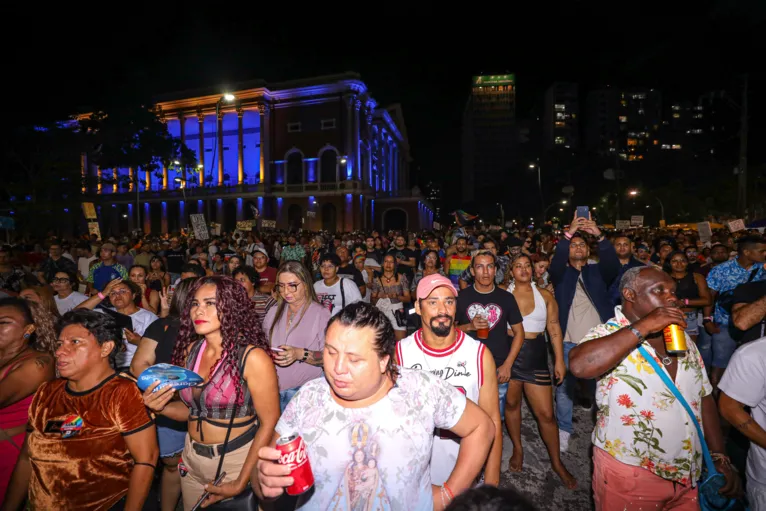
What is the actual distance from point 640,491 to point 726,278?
4643mm

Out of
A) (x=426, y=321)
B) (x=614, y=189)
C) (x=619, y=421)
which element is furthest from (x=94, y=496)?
(x=614, y=189)

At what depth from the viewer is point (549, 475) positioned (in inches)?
155

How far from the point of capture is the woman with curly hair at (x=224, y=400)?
7.99 ft

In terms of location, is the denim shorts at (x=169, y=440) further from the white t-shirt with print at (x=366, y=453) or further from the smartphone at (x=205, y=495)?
the white t-shirt with print at (x=366, y=453)

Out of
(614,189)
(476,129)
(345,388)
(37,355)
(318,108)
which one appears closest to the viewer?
(345,388)

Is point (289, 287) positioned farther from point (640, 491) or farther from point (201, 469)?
point (640, 491)

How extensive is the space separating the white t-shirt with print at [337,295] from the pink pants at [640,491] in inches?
139

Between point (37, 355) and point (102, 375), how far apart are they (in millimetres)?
681

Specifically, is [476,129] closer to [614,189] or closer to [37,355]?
[614,189]

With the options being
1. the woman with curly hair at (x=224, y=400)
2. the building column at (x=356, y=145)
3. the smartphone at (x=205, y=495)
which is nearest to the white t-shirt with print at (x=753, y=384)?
the woman with curly hair at (x=224, y=400)

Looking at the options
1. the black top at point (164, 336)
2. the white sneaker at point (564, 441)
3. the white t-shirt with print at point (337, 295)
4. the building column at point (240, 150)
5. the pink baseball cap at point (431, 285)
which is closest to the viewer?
the pink baseball cap at point (431, 285)

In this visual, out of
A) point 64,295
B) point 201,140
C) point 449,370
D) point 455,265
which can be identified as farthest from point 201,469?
point 201,140

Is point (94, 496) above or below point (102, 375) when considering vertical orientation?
below

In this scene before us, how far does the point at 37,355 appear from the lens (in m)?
2.71
